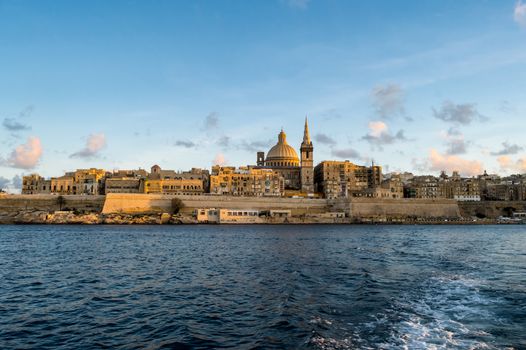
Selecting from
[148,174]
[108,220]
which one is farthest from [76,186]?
[108,220]

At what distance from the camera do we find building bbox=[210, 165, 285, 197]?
307ft

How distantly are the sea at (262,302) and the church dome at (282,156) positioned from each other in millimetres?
91396

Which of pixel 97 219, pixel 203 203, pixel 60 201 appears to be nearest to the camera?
pixel 97 219

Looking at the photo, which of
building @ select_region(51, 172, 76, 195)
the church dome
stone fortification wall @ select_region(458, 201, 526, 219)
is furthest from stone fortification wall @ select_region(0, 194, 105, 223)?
stone fortification wall @ select_region(458, 201, 526, 219)

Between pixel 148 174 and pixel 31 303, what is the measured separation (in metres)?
87.5

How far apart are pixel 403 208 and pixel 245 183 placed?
3263 cm

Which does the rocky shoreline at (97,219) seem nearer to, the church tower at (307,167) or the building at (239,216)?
the building at (239,216)

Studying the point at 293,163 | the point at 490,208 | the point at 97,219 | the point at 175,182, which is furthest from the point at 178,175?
the point at 490,208

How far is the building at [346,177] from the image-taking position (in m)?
100

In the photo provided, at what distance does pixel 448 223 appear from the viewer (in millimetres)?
83250

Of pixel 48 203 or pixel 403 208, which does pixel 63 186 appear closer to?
pixel 48 203

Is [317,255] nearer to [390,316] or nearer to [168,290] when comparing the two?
[168,290]

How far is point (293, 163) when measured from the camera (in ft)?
390

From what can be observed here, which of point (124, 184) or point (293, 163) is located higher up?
point (293, 163)
